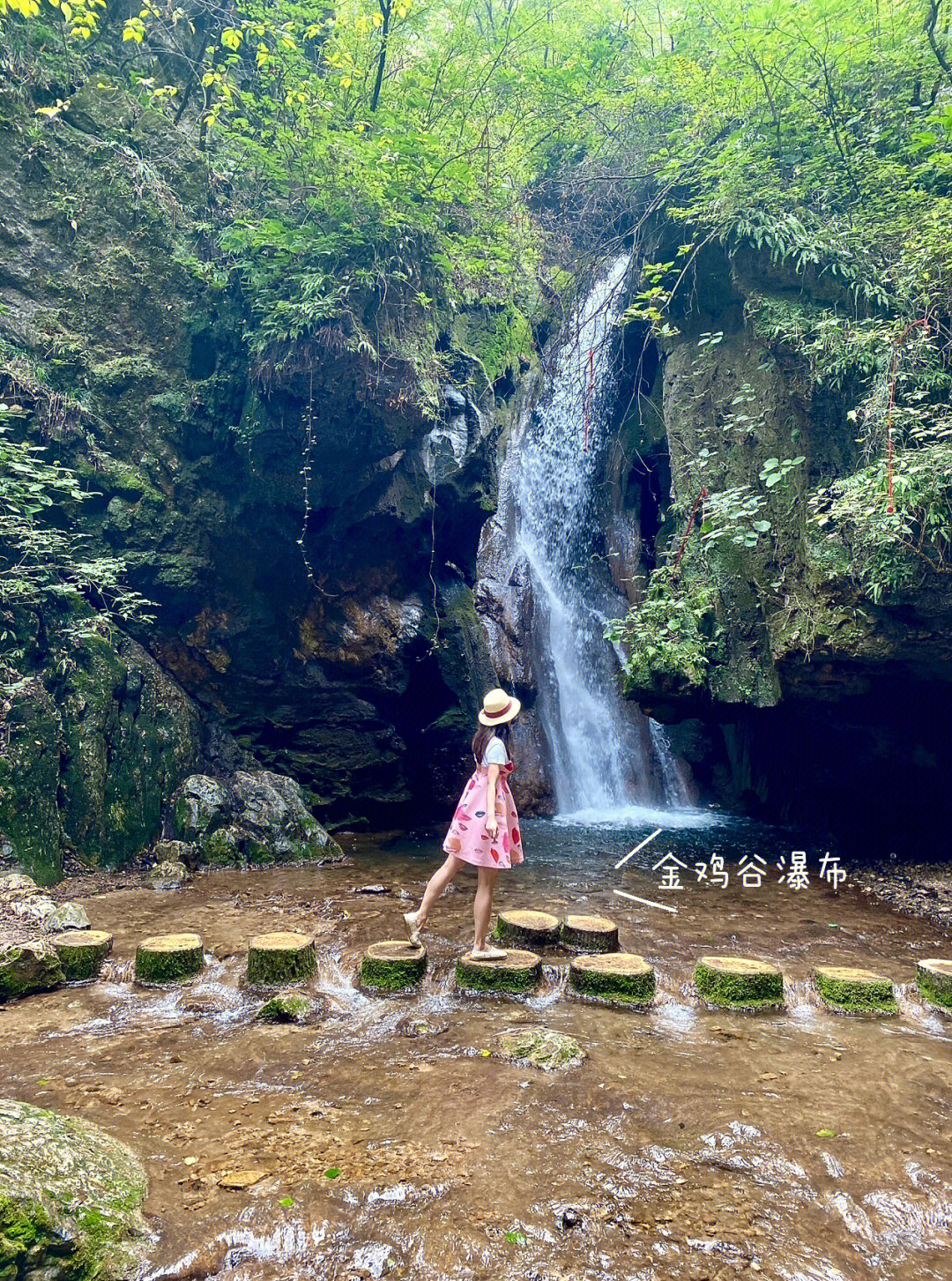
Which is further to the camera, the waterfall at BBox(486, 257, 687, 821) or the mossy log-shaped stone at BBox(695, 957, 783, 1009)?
the waterfall at BBox(486, 257, 687, 821)

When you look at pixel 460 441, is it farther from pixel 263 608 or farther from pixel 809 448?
pixel 809 448

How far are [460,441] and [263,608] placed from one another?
12.1 ft

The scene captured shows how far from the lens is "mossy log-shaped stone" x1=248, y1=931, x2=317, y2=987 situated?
4.71 meters

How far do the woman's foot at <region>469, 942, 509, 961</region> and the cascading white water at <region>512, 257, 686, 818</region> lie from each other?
7834 mm

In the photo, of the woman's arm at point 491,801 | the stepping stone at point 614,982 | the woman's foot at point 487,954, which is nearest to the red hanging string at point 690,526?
the woman's arm at point 491,801

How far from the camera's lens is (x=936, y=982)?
475 centimetres

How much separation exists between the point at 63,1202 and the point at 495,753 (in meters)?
3.17

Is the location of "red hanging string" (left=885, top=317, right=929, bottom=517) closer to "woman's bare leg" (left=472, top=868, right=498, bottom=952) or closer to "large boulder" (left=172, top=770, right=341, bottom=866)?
"woman's bare leg" (left=472, top=868, right=498, bottom=952)

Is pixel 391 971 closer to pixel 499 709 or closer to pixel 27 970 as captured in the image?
pixel 499 709

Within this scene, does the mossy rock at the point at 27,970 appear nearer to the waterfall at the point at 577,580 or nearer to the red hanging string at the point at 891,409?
the red hanging string at the point at 891,409

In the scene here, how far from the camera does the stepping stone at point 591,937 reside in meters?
5.39

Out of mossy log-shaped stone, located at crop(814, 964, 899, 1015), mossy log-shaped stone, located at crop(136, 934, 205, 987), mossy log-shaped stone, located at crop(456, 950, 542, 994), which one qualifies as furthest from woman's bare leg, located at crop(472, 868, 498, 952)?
mossy log-shaped stone, located at crop(814, 964, 899, 1015)

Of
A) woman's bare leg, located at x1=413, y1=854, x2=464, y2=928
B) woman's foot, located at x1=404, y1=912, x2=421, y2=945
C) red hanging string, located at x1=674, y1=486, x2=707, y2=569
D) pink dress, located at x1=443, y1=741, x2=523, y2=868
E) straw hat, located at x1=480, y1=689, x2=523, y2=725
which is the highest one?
red hanging string, located at x1=674, y1=486, x2=707, y2=569

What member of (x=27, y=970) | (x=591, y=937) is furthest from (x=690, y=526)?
(x=27, y=970)
